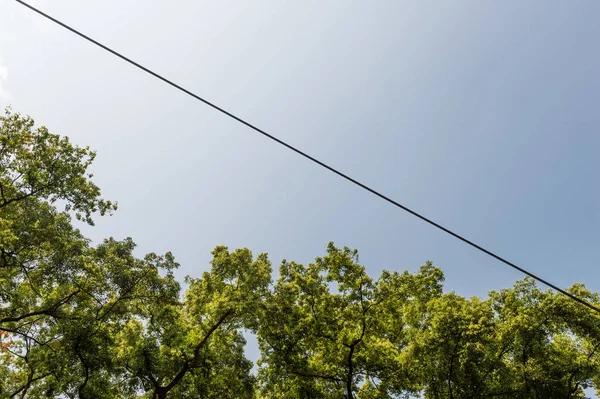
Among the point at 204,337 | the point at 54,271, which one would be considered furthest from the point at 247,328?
the point at 54,271

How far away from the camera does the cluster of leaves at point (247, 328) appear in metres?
15.2

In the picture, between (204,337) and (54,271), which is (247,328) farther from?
(54,271)

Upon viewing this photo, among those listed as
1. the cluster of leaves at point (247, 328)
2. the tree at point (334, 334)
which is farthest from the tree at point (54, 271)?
the tree at point (334, 334)

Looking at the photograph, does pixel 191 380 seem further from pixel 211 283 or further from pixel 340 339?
pixel 340 339

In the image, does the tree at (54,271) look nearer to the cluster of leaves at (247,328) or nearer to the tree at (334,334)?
the cluster of leaves at (247,328)

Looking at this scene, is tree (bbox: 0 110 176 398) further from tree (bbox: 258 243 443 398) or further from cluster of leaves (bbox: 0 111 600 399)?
tree (bbox: 258 243 443 398)

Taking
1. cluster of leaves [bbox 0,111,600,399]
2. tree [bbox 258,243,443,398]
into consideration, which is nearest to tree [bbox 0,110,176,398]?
cluster of leaves [bbox 0,111,600,399]

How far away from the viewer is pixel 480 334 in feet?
56.3

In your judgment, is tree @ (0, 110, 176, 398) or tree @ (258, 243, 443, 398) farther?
tree @ (258, 243, 443, 398)

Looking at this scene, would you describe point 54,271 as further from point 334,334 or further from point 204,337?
point 334,334

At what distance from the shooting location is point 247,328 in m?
18.9

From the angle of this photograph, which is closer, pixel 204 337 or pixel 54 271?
pixel 54 271

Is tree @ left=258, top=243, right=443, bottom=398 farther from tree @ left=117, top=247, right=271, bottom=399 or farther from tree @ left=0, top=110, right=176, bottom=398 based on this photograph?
tree @ left=0, top=110, right=176, bottom=398

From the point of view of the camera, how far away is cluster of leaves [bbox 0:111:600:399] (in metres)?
15.2
